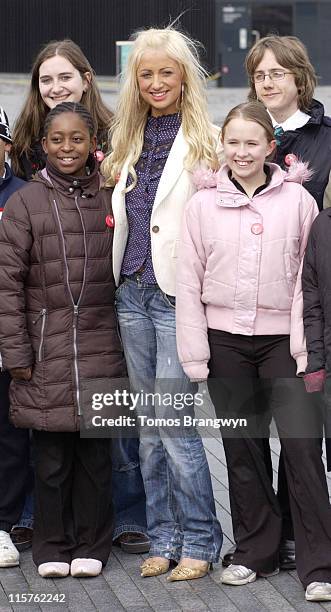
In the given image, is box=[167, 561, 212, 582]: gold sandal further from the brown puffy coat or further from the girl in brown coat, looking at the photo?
the brown puffy coat

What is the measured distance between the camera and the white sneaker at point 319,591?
4398 mm

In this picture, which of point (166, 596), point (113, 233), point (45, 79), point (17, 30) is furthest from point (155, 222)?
point (17, 30)

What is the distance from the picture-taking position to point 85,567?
4719 millimetres

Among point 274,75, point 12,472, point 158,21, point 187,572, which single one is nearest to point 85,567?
point 187,572

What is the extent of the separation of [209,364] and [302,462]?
51cm

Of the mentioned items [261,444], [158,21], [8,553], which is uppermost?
[158,21]

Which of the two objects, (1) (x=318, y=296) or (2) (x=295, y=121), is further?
(2) (x=295, y=121)

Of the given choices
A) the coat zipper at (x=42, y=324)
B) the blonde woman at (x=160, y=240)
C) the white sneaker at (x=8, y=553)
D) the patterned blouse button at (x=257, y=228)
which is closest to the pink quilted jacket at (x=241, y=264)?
the patterned blouse button at (x=257, y=228)

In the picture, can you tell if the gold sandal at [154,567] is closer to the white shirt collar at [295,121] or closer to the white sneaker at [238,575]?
the white sneaker at [238,575]

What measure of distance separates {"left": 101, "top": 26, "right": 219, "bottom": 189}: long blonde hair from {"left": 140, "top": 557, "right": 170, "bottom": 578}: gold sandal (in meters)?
1.50

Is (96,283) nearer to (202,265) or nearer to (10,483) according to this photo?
(202,265)

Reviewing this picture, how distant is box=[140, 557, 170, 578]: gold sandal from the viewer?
4.71 m

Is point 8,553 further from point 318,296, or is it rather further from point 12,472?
point 318,296

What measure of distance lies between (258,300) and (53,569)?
1.36 metres
